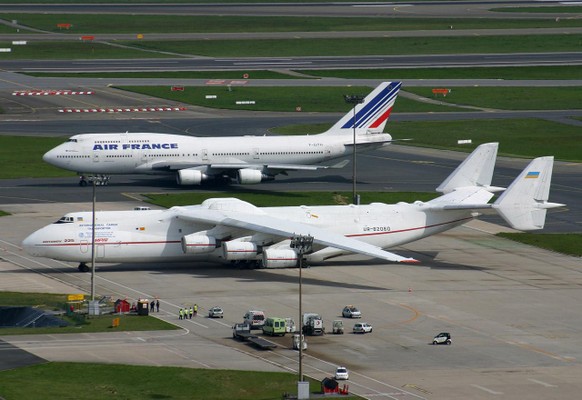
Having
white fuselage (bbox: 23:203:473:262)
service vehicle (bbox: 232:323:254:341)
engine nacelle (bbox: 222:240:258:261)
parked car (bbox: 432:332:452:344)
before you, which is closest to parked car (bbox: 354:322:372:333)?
parked car (bbox: 432:332:452:344)

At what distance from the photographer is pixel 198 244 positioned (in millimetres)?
92062

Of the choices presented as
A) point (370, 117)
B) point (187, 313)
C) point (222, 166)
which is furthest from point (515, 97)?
point (187, 313)

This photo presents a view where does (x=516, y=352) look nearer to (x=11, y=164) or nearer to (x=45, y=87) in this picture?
(x=11, y=164)

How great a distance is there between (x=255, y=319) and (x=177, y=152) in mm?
55878

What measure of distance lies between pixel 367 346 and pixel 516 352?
26.3ft

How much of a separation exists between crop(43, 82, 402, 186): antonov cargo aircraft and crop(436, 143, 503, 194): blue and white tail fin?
83.0 feet

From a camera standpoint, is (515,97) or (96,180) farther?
(515,97)

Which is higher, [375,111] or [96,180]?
[375,111]

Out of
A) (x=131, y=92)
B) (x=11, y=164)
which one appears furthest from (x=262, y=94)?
(x=11, y=164)

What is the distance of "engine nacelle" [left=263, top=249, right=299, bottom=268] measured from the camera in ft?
303

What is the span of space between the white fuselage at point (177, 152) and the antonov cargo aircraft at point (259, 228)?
33.9 m

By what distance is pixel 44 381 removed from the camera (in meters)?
63.5

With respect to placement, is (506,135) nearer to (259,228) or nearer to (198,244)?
(259,228)

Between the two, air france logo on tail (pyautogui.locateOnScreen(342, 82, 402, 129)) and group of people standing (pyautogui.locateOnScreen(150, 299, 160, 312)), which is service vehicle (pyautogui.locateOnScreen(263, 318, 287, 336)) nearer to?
group of people standing (pyautogui.locateOnScreen(150, 299, 160, 312))
